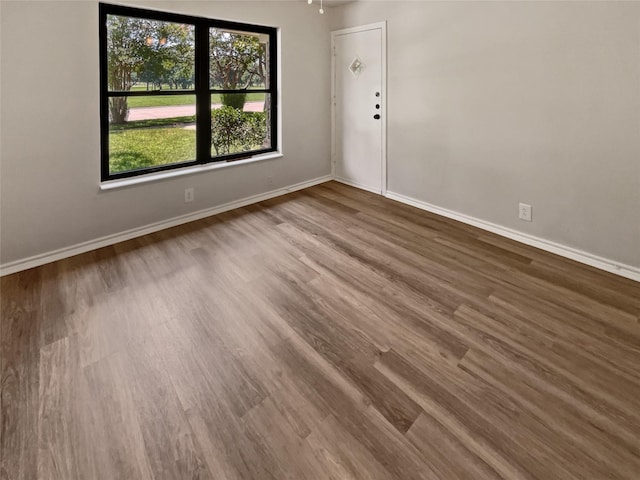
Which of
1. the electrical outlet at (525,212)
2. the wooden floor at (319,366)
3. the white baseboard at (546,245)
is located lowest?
the wooden floor at (319,366)

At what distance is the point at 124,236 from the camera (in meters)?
3.27

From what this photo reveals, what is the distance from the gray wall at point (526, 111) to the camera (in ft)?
8.20

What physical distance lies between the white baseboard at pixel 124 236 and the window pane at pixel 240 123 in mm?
591

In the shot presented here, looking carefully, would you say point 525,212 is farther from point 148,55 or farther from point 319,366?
point 148,55

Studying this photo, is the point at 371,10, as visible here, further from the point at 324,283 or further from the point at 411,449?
the point at 411,449

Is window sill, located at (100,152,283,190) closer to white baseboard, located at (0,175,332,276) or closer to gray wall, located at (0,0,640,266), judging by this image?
gray wall, located at (0,0,640,266)

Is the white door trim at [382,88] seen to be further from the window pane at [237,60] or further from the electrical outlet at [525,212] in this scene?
the electrical outlet at [525,212]

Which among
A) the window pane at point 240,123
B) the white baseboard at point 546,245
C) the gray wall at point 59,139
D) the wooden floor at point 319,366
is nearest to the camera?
the wooden floor at point 319,366

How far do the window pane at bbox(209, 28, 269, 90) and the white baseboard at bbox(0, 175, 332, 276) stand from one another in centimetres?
127

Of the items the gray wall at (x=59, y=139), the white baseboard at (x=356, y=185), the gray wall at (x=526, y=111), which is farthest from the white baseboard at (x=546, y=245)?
the gray wall at (x=59, y=139)

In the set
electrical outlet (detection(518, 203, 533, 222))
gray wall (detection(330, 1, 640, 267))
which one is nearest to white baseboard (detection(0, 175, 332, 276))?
gray wall (detection(330, 1, 640, 267))

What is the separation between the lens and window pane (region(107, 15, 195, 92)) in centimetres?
300

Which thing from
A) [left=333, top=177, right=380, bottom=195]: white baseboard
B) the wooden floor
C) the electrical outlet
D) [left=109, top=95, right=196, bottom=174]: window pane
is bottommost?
the wooden floor

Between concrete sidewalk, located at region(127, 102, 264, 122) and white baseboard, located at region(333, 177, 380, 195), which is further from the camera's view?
white baseboard, located at region(333, 177, 380, 195)
